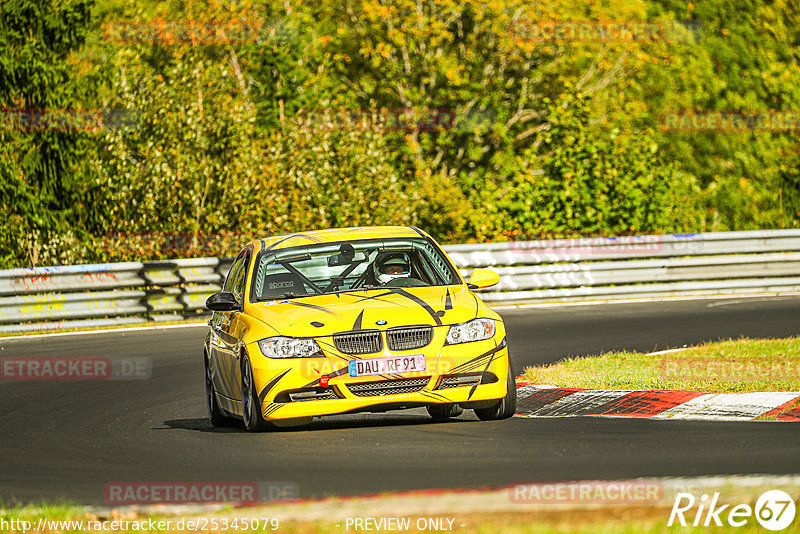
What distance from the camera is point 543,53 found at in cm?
4353

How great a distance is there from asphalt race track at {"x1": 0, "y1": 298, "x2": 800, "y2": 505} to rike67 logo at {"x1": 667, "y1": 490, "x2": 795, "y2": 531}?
37.7 inches

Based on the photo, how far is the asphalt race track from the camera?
759cm

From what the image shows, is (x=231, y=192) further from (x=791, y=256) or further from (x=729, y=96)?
(x=729, y=96)

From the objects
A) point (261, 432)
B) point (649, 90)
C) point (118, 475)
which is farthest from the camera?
point (649, 90)

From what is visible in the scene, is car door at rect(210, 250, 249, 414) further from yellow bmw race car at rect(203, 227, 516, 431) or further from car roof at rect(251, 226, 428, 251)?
car roof at rect(251, 226, 428, 251)

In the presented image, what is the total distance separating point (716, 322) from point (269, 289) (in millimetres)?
10115

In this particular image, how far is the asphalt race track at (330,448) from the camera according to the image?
759 cm

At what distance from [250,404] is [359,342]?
98 centimetres

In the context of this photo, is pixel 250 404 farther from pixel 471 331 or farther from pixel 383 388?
pixel 471 331

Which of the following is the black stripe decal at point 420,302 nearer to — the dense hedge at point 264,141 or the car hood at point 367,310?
the car hood at point 367,310

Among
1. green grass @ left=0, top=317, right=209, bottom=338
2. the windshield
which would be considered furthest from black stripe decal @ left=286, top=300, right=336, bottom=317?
green grass @ left=0, top=317, right=209, bottom=338

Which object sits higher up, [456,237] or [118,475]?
[118,475]

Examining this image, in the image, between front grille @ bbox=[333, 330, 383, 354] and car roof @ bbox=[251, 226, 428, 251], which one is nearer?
front grille @ bbox=[333, 330, 383, 354]

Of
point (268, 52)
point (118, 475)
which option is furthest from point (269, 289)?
point (268, 52)
